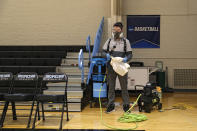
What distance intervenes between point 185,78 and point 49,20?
4.75 meters

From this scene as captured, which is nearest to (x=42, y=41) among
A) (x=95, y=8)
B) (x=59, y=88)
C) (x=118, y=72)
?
(x=95, y=8)

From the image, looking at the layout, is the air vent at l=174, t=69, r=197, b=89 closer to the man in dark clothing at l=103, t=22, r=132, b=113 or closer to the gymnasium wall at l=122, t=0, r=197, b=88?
the gymnasium wall at l=122, t=0, r=197, b=88

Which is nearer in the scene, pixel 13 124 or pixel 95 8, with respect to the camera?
pixel 13 124

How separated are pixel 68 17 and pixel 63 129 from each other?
487 cm

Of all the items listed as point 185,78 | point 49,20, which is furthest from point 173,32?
point 49,20

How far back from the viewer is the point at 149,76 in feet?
23.9

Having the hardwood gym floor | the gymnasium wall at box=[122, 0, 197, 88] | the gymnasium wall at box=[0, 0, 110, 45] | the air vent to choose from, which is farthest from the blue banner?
the hardwood gym floor

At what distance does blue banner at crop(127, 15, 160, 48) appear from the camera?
25.1 feet

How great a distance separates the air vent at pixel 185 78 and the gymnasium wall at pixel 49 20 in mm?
2957

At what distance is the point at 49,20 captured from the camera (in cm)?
773

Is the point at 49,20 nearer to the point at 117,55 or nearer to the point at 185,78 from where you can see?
the point at 117,55

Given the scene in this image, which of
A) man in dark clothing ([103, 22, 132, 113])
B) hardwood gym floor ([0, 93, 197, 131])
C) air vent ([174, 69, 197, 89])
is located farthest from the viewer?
air vent ([174, 69, 197, 89])

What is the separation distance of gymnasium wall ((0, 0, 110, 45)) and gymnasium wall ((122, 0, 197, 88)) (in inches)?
44.6

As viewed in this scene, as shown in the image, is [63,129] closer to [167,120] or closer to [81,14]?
[167,120]
